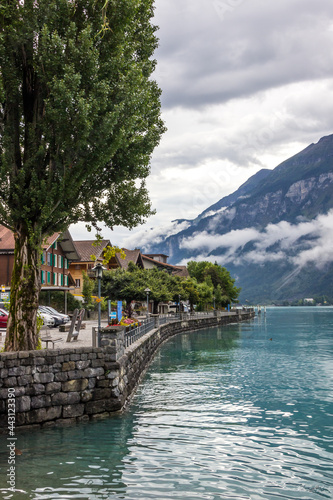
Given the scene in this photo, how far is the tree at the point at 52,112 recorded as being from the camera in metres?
15.6

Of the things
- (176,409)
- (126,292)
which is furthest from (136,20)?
(126,292)

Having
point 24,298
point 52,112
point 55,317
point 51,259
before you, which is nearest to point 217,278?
point 51,259

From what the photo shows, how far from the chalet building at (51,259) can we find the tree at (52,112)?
97.8 ft

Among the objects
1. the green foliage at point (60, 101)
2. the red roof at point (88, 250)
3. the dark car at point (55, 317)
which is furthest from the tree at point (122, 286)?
the green foliage at point (60, 101)

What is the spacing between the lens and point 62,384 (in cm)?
1491

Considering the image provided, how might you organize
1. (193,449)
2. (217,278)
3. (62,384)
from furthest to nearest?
(217,278)
(62,384)
(193,449)

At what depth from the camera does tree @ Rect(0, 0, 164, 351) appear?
51.2 ft

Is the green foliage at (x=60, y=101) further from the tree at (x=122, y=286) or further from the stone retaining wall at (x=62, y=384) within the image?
the tree at (x=122, y=286)

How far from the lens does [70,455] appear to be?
12.3 m

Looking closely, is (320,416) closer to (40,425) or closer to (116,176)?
(40,425)

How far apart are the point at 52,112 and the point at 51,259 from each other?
4276 cm

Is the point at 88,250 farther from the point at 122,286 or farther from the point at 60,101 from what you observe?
the point at 60,101

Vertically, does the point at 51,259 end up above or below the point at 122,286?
above

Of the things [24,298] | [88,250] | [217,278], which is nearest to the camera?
[24,298]
